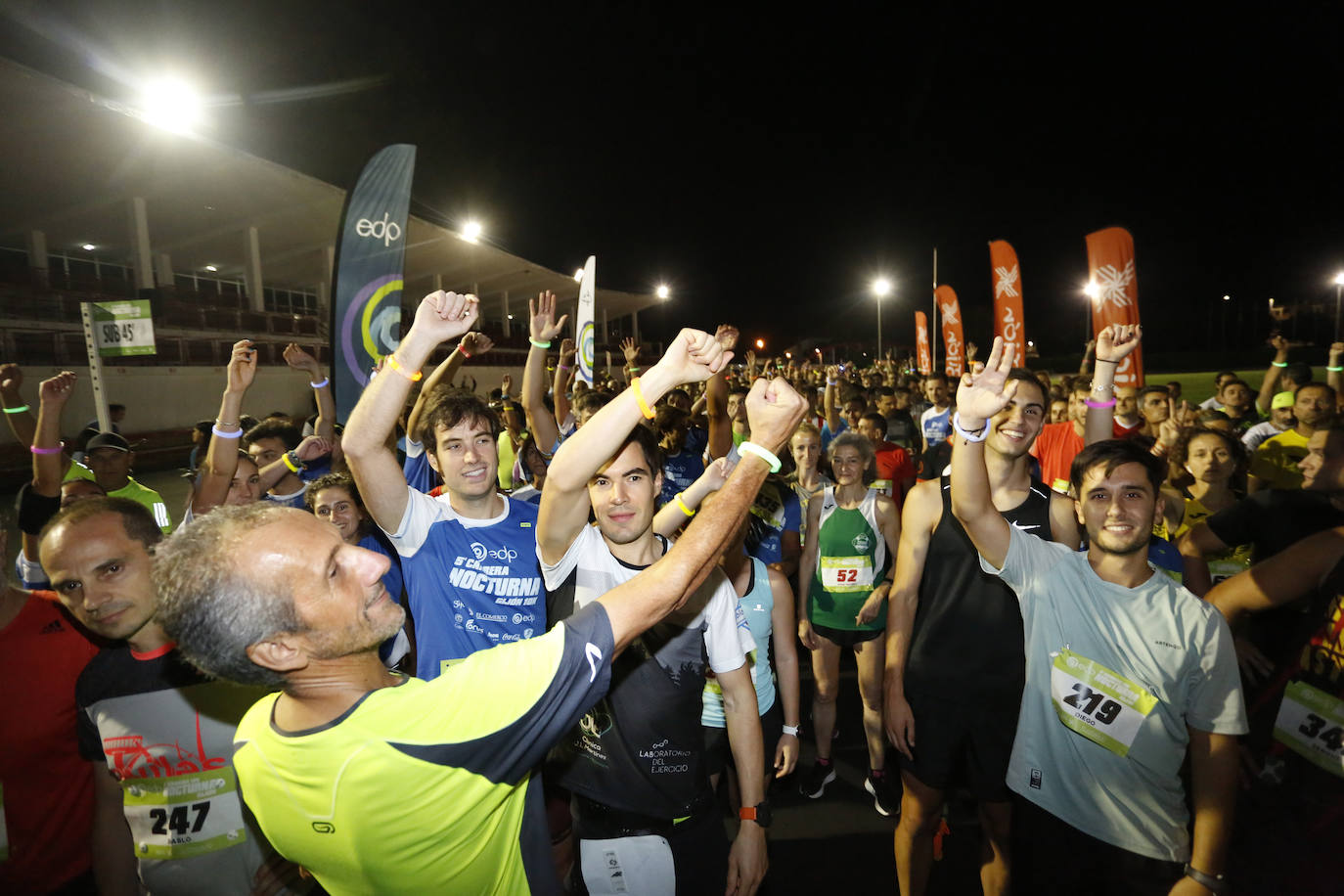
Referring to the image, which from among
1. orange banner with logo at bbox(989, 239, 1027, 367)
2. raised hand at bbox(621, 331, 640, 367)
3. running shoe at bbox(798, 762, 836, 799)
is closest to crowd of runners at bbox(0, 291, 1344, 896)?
running shoe at bbox(798, 762, 836, 799)

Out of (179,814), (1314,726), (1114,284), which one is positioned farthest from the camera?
(1114,284)

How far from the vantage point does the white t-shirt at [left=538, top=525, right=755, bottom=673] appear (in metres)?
2.26

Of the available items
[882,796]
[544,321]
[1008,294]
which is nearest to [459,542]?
[544,321]

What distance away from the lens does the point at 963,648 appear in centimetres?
302

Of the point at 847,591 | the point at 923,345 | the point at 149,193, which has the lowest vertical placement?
the point at 847,591

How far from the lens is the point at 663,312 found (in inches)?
3039

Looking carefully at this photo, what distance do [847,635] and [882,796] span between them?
3.23 ft

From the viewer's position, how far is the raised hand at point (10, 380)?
14.4 feet

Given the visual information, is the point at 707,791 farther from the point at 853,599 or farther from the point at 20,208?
the point at 20,208

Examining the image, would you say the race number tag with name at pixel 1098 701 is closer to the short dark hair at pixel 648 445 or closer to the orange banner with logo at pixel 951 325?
the short dark hair at pixel 648 445

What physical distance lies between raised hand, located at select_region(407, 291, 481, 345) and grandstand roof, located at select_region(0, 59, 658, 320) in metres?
14.0

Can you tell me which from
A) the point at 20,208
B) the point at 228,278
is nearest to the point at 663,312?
the point at 228,278

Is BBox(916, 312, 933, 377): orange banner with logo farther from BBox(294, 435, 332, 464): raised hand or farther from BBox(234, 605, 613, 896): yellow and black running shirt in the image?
BBox(234, 605, 613, 896): yellow and black running shirt

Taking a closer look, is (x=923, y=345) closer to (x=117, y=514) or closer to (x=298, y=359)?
(x=298, y=359)
